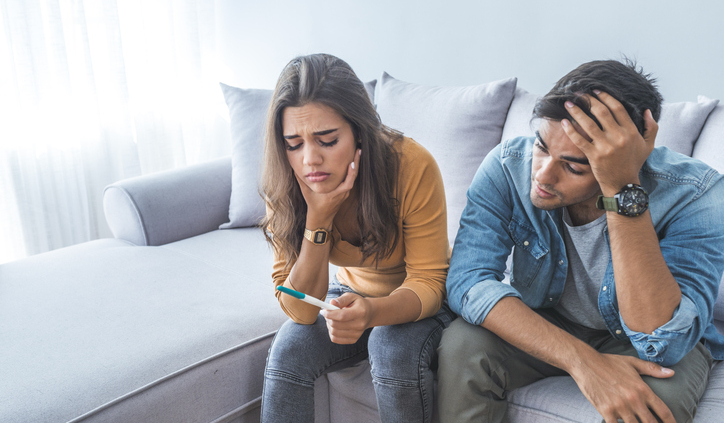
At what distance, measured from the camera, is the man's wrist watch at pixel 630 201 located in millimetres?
940

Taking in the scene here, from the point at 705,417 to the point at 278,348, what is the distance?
804mm

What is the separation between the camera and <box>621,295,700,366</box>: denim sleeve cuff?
932 mm

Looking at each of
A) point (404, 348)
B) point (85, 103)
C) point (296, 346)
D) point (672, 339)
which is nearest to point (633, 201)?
point (672, 339)

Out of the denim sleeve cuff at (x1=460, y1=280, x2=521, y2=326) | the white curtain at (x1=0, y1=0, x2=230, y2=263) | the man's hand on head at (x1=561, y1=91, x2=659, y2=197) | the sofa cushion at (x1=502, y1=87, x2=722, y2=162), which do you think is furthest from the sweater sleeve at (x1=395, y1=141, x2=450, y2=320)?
the white curtain at (x1=0, y1=0, x2=230, y2=263)

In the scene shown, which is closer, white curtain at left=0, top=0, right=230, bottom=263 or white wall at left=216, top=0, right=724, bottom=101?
white wall at left=216, top=0, right=724, bottom=101

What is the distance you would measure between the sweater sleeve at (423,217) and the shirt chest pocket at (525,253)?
0.50ft

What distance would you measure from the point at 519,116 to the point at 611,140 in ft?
2.16

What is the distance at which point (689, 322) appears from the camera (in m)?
0.93

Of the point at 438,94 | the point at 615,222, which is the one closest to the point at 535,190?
the point at 615,222

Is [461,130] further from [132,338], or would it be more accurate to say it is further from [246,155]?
[132,338]

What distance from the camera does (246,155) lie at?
1948 mm

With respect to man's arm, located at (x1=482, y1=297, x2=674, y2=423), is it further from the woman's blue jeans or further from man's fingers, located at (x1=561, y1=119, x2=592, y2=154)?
man's fingers, located at (x1=561, y1=119, x2=592, y2=154)

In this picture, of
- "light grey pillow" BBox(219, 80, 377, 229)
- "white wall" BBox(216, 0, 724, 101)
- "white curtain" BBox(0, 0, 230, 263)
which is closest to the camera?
"white wall" BBox(216, 0, 724, 101)

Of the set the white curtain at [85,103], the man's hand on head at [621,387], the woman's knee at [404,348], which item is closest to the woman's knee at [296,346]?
the woman's knee at [404,348]
